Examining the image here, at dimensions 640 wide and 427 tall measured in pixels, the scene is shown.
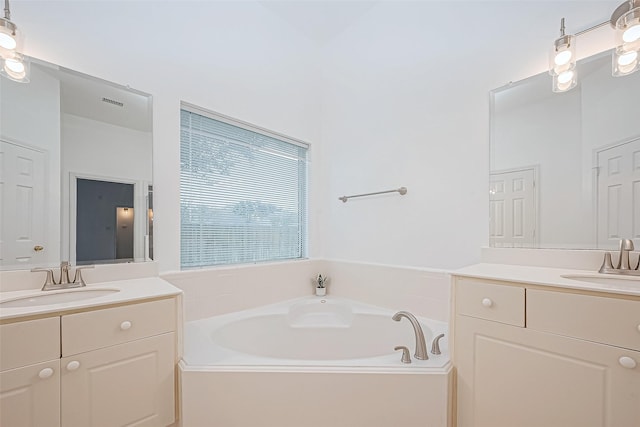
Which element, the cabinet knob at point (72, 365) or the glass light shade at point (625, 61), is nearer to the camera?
the cabinet knob at point (72, 365)

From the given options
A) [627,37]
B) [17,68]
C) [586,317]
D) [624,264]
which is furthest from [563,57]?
[17,68]

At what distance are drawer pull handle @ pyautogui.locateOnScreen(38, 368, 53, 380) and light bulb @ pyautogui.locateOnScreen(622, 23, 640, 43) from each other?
2.70 meters

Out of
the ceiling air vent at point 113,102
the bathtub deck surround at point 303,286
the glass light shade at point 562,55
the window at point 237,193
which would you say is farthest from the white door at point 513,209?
the ceiling air vent at point 113,102

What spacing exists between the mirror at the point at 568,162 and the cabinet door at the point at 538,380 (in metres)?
0.64

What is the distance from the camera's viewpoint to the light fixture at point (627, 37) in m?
1.23

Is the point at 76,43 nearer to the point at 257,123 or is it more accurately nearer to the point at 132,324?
the point at 257,123

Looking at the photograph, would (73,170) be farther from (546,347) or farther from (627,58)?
(627,58)

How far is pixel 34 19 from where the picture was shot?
1368 mm

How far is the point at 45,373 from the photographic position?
0.97 metres

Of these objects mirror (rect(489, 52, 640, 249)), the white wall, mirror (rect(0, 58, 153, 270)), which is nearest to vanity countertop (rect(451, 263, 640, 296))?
mirror (rect(489, 52, 640, 249))

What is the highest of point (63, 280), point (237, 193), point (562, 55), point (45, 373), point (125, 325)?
point (562, 55)

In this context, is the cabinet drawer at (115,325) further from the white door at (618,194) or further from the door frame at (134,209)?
the white door at (618,194)

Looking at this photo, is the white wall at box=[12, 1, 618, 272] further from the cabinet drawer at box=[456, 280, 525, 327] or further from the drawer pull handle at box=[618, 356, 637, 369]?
the drawer pull handle at box=[618, 356, 637, 369]

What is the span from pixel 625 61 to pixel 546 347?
→ 1369 millimetres
